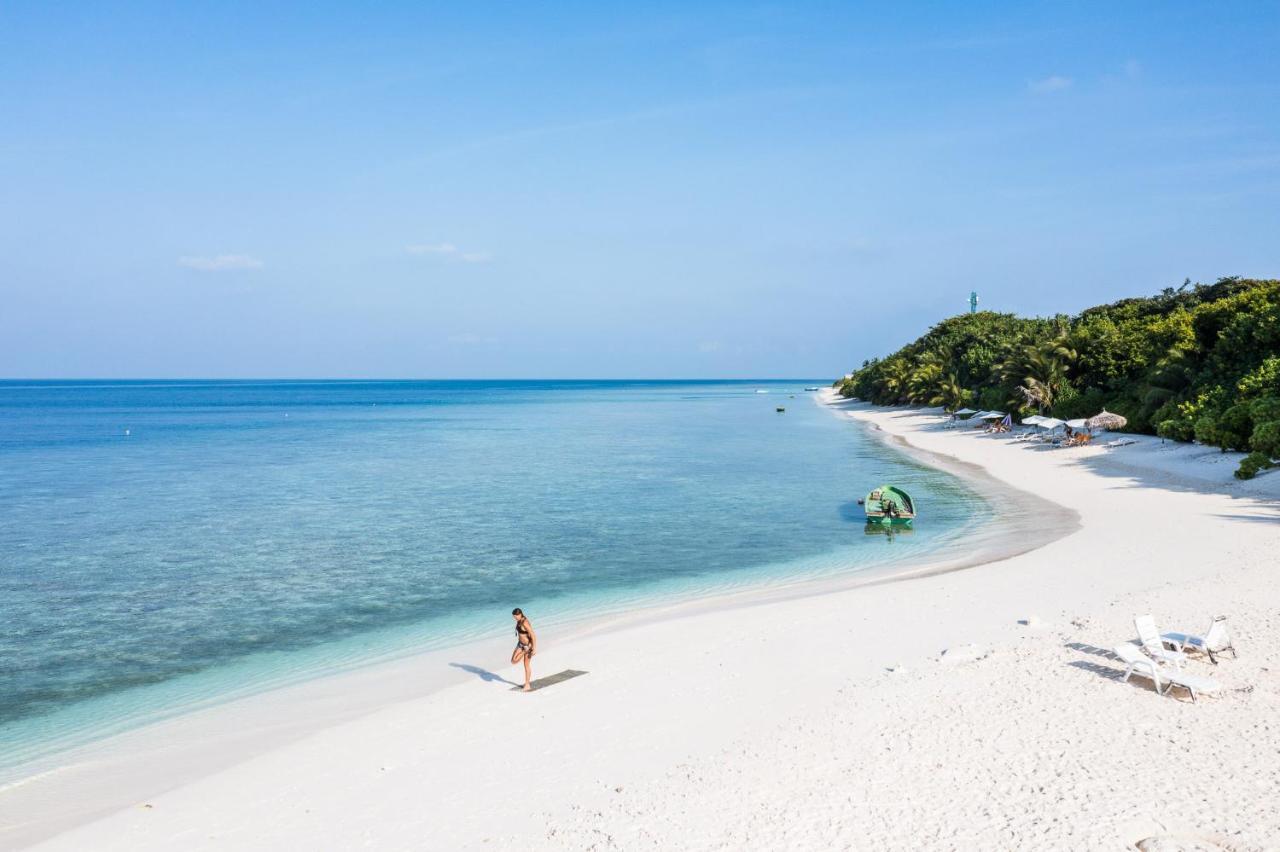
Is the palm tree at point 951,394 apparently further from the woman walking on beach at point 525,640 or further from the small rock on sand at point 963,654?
the woman walking on beach at point 525,640

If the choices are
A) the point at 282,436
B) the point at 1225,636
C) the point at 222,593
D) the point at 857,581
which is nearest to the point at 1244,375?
the point at 857,581

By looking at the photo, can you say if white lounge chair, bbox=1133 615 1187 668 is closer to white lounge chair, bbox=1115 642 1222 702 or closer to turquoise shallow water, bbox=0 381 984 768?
white lounge chair, bbox=1115 642 1222 702

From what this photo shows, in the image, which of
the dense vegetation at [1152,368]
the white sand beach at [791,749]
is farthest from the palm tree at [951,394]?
the white sand beach at [791,749]

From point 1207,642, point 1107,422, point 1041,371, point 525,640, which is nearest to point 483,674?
point 525,640

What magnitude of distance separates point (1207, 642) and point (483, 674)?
37.6ft

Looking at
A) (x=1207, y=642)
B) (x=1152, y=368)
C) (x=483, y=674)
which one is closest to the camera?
(x=1207, y=642)

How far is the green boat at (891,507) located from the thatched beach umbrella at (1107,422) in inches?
890

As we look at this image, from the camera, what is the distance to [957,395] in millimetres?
78312

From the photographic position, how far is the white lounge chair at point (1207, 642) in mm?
12414

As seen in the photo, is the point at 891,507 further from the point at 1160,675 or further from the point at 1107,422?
the point at 1107,422

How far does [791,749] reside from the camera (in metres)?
10.5

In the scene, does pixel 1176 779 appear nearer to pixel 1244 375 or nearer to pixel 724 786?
pixel 724 786

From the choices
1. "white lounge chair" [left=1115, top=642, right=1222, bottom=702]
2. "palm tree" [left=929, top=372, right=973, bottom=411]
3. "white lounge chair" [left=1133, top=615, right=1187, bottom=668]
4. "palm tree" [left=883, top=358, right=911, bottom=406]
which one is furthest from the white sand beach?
"palm tree" [left=883, top=358, right=911, bottom=406]

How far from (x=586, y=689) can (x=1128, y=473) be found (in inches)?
1243
